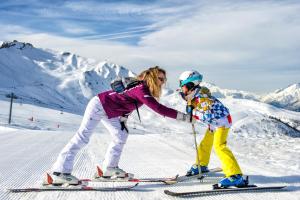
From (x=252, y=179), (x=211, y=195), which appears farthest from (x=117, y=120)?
(x=252, y=179)

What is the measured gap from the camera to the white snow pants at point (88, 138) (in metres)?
6.17

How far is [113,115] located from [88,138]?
50 centimetres

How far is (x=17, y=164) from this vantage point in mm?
8047

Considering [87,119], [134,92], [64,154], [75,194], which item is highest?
[134,92]

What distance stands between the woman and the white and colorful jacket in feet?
1.28

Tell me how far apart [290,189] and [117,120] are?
2663 mm

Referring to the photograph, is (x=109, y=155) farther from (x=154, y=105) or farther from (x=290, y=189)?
(x=290, y=189)

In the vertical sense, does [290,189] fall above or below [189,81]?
below

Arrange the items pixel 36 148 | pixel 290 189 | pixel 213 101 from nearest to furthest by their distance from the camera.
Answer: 1. pixel 290 189
2. pixel 213 101
3. pixel 36 148

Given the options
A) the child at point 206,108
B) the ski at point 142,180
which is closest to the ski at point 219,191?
the child at point 206,108

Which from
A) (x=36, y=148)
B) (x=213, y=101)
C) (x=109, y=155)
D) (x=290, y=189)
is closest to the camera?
(x=290, y=189)

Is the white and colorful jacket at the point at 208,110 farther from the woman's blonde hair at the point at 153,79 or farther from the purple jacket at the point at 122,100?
the woman's blonde hair at the point at 153,79

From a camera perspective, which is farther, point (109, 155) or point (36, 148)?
point (36, 148)

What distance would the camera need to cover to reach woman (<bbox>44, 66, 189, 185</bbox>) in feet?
19.8
